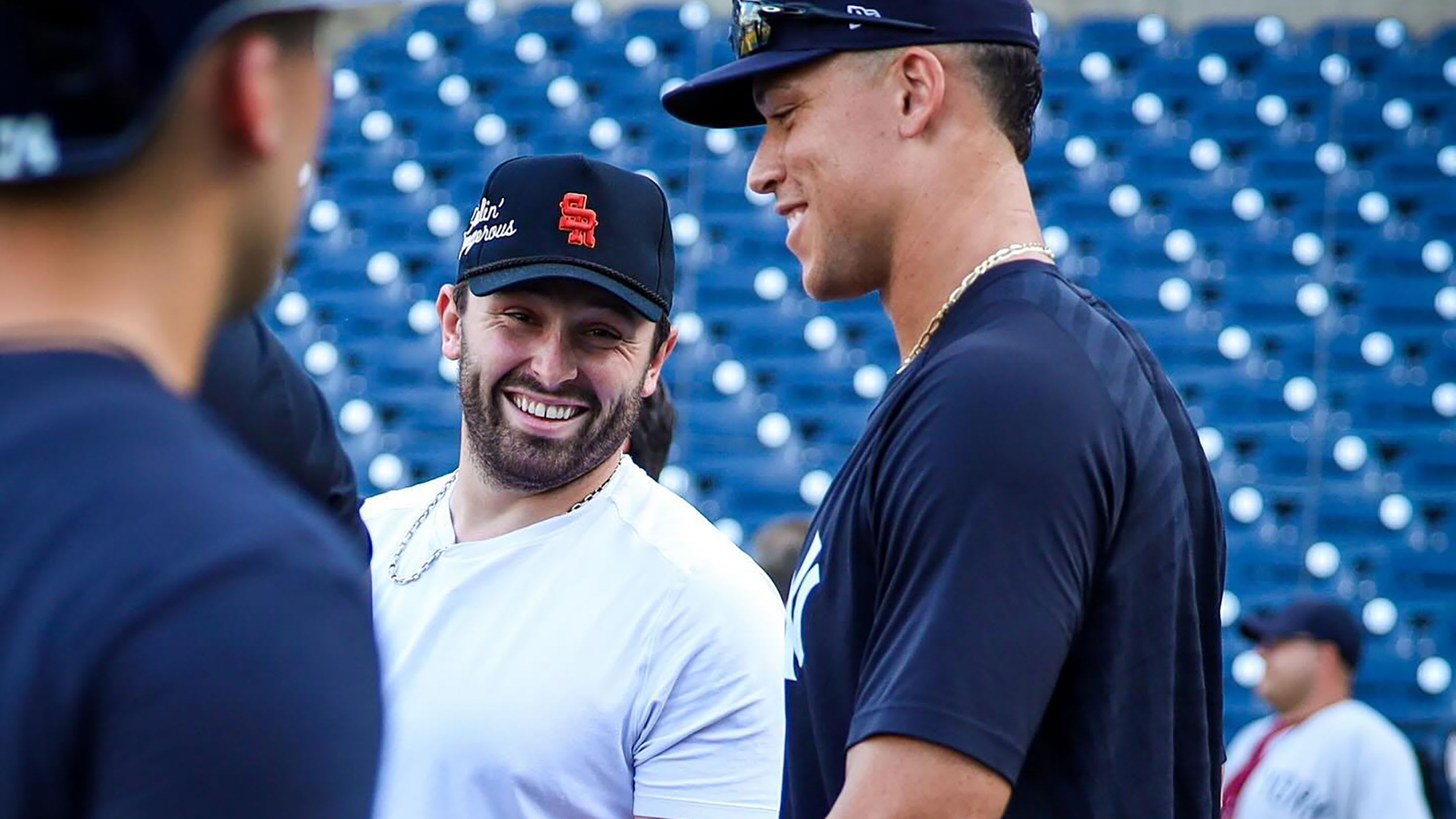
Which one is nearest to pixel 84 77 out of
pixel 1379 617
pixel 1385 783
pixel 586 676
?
pixel 586 676

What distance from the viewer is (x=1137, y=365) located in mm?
1600

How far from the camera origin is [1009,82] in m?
1.75

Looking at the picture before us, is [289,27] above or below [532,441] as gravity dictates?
above

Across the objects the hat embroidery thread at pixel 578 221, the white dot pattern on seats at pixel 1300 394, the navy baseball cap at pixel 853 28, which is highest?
the navy baseball cap at pixel 853 28

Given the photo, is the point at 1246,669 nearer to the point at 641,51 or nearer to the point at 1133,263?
the point at 1133,263

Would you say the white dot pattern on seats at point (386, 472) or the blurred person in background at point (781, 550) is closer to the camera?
the blurred person in background at point (781, 550)

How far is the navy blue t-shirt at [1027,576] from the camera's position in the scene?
143 cm

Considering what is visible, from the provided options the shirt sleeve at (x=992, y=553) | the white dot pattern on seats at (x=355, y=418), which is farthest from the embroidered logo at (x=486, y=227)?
the white dot pattern on seats at (x=355, y=418)

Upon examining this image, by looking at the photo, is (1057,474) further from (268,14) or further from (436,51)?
(436,51)

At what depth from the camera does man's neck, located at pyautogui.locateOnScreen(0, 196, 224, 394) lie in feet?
2.63

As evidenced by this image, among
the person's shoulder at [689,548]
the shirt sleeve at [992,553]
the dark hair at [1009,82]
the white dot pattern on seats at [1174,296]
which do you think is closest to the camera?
the shirt sleeve at [992,553]

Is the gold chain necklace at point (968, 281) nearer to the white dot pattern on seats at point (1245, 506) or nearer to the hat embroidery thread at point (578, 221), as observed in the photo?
the hat embroidery thread at point (578, 221)

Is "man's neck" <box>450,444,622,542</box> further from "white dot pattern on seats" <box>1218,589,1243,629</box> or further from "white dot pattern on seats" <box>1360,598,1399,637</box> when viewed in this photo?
"white dot pattern on seats" <box>1360,598,1399,637</box>

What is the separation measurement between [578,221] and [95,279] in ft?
5.13
